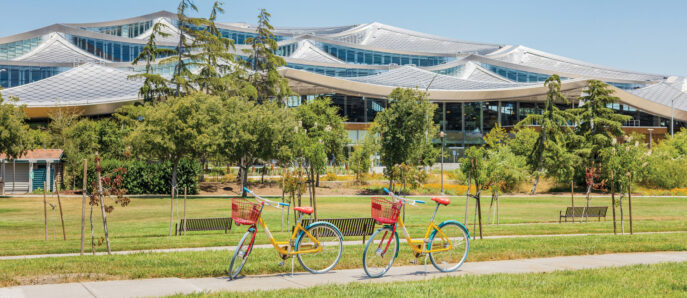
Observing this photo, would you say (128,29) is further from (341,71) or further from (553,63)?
(553,63)

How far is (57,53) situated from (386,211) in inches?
3976

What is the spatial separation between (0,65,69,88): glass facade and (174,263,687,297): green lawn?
291ft

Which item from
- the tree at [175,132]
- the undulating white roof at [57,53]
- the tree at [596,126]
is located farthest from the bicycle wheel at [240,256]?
the undulating white roof at [57,53]

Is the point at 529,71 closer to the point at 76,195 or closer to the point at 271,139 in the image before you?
the point at 271,139

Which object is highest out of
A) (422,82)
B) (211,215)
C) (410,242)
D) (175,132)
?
(422,82)

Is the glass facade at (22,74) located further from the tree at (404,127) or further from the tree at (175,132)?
the tree at (404,127)

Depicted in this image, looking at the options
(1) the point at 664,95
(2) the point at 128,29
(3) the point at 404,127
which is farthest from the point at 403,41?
(3) the point at 404,127

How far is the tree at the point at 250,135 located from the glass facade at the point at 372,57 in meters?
82.3

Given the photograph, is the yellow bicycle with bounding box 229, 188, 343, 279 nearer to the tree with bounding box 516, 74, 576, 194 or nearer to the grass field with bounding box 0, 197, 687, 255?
the grass field with bounding box 0, 197, 687, 255

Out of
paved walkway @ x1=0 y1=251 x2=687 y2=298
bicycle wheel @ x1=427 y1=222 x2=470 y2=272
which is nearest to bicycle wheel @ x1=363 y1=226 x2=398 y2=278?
paved walkway @ x1=0 y1=251 x2=687 y2=298

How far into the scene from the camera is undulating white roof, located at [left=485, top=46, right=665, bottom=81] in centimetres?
12362

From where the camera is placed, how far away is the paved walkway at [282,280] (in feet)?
26.9

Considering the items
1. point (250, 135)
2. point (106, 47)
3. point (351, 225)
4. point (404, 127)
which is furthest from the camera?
point (106, 47)

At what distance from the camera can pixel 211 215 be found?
2834 centimetres
